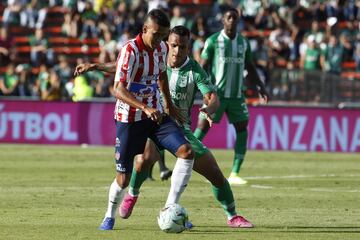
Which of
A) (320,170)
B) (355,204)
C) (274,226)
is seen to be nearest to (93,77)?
(320,170)

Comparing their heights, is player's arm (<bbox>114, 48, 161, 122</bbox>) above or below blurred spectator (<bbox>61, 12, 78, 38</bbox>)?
above

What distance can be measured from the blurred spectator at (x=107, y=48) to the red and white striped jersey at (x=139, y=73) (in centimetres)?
2013

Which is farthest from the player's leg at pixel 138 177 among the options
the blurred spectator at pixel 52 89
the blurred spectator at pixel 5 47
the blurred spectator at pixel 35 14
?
the blurred spectator at pixel 35 14

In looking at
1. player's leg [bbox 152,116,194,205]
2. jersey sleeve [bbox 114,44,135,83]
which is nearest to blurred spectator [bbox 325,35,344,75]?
player's leg [bbox 152,116,194,205]

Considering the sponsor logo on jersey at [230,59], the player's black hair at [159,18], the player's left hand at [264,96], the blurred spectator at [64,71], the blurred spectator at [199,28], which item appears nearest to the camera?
the player's black hair at [159,18]

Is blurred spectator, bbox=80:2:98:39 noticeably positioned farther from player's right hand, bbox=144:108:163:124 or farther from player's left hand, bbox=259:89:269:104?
player's right hand, bbox=144:108:163:124

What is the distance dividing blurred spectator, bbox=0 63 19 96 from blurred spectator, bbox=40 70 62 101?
0.97 metres

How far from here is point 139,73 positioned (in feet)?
35.4

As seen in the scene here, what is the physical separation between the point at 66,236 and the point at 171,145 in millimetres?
1342

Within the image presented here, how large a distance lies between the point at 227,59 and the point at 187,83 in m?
4.72

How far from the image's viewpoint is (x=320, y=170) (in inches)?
774

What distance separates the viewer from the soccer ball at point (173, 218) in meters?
10.6

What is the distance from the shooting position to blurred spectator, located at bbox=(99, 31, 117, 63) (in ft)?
103

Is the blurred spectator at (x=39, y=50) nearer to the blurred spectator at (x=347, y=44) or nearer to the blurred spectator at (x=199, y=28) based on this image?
the blurred spectator at (x=199, y=28)
